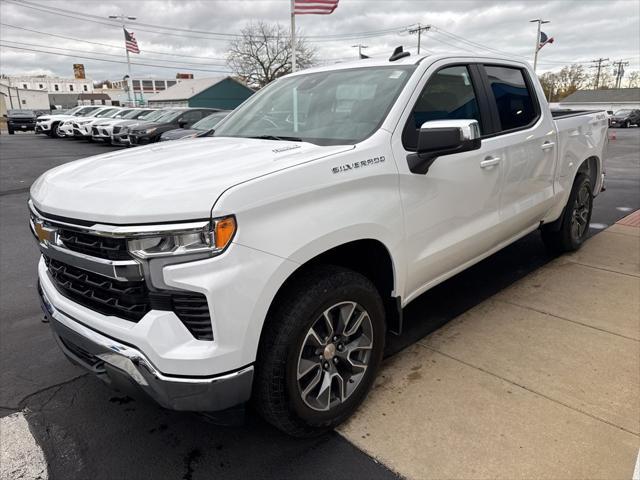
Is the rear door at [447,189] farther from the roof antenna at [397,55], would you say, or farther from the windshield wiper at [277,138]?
the windshield wiper at [277,138]

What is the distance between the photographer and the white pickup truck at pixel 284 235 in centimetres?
195

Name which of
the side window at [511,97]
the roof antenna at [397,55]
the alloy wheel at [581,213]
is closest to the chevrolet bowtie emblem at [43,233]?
the roof antenna at [397,55]

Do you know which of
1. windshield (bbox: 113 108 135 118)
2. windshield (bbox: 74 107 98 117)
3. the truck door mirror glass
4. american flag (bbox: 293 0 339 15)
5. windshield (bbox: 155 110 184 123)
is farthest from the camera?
windshield (bbox: 74 107 98 117)

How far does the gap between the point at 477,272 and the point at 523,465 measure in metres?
2.84

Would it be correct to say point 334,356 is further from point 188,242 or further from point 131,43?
point 131,43

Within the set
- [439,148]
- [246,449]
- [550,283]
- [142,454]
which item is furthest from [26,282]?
[550,283]

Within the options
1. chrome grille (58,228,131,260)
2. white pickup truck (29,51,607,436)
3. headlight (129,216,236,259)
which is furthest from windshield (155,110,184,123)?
headlight (129,216,236,259)

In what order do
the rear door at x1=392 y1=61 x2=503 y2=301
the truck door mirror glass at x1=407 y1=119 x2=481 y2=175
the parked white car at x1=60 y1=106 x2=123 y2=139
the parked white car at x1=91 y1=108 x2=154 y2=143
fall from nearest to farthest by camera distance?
the truck door mirror glass at x1=407 y1=119 x2=481 y2=175 < the rear door at x1=392 y1=61 x2=503 y2=301 < the parked white car at x1=91 y1=108 x2=154 y2=143 < the parked white car at x1=60 y1=106 x2=123 y2=139

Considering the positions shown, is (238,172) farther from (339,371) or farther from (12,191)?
(12,191)

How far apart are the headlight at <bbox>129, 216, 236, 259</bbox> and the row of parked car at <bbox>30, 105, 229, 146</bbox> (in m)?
9.98

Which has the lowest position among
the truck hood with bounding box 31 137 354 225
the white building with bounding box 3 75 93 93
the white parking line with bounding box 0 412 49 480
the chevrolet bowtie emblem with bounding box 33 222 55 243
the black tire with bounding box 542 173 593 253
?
the white parking line with bounding box 0 412 49 480

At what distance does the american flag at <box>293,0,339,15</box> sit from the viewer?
1539 centimetres

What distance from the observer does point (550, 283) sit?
4.61 m

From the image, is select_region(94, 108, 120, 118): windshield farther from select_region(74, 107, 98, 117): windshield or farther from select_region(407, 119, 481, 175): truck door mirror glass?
select_region(407, 119, 481, 175): truck door mirror glass
